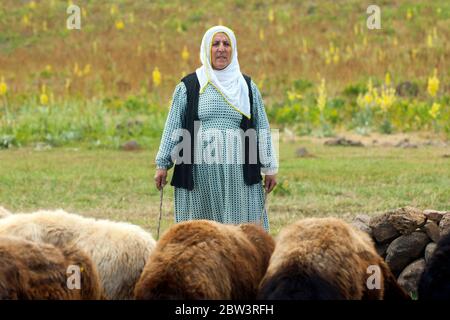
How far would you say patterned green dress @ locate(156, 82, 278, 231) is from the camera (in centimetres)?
878

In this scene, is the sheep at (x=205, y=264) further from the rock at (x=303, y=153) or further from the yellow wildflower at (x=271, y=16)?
the yellow wildflower at (x=271, y=16)

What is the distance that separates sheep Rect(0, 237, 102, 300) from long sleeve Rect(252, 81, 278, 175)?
2.37 meters

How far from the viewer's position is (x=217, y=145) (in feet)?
28.8

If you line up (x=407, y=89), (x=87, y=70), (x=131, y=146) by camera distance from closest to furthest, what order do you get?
(x=131, y=146)
(x=407, y=89)
(x=87, y=70)

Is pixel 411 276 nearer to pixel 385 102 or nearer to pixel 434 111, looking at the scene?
pixel 434 111

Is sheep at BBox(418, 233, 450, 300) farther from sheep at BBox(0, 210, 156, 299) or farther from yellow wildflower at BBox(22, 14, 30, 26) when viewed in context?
yellow wildflower at BBox(22, 14, 30, 26)

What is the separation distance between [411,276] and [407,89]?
1701cm

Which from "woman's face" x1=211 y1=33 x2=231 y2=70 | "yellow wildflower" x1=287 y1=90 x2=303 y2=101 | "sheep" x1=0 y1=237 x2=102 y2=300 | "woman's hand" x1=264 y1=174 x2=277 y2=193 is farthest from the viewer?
"yellow wildflower" x1=287 y1=90 x2=303 y2=101

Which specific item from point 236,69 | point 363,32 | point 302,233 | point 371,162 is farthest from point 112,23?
point 302,233

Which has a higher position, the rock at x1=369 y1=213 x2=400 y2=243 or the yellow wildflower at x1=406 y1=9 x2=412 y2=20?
the yellow wildflower at x1=406 y1=9 x2=412 y2=20

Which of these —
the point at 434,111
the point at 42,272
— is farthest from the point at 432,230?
the point at 434,111

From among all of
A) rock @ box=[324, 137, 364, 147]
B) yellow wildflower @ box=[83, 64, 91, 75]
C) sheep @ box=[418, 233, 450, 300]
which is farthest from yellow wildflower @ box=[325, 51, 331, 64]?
sheep @ box=[418, 233, 450, 300]

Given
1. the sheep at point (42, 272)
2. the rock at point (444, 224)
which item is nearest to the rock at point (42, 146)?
the rock at point (444, 224)

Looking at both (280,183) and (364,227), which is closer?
(364,227)
